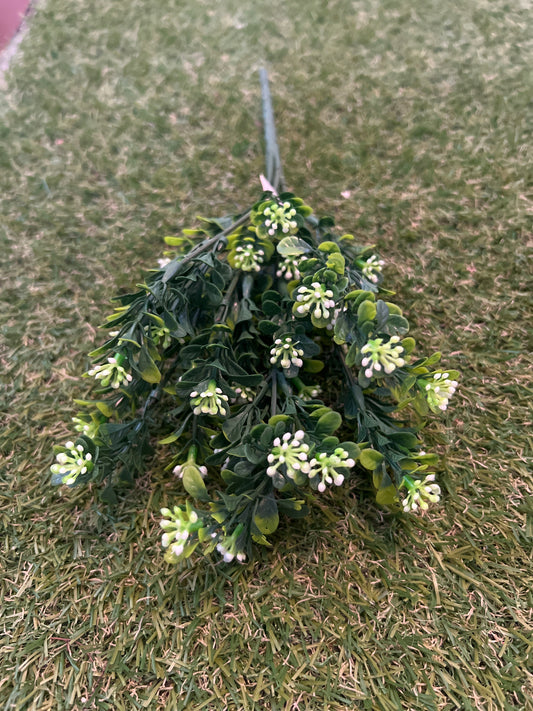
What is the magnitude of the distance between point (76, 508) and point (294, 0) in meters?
2.24

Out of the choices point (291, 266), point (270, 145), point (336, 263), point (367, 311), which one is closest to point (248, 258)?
point (291, 266)

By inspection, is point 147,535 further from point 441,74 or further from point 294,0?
Answer: point 294,0

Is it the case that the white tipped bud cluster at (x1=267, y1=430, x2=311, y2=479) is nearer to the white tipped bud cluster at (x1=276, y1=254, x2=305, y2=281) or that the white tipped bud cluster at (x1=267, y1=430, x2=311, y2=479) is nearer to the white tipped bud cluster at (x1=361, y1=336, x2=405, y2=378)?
the white tipped bud cluster at (x1=361, y1=336, x2=405, y2=378)

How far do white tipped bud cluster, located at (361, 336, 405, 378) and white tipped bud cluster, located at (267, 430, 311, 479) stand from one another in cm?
16

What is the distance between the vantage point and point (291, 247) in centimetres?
91

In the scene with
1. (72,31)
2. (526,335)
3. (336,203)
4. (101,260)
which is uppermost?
(72,31)

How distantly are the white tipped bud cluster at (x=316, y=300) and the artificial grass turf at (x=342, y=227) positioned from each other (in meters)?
0.47

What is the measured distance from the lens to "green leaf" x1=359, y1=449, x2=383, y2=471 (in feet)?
2.68

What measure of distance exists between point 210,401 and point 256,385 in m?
0.14

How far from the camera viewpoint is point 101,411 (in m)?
0.97

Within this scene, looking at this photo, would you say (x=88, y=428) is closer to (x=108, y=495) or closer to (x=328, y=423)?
(x=108, y=495)

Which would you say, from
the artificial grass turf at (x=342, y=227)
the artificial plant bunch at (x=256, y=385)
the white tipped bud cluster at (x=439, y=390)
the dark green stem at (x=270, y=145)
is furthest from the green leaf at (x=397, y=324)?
the dark green stem at (x=270, y=145)

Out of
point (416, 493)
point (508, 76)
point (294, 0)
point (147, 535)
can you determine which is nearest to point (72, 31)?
point (294, 0)

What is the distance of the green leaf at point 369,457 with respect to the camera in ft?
2.68
